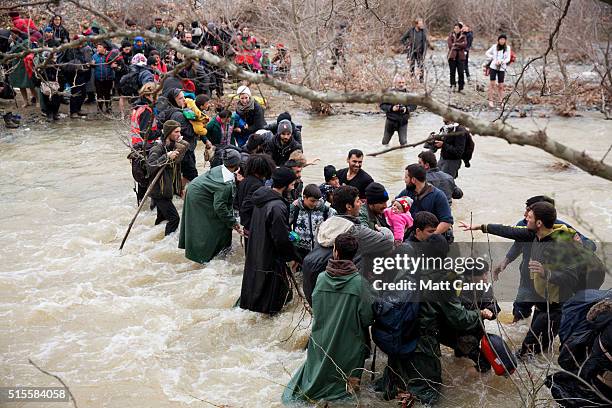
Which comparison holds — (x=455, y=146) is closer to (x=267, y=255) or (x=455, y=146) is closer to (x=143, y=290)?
(x=267, y=255)

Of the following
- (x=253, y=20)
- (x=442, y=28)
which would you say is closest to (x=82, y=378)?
(x=253, y=20)

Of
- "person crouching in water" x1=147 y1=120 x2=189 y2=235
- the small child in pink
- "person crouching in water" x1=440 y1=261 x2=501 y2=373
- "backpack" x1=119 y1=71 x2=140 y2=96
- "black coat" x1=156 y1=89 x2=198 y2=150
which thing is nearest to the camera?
"person crouching in water" x1=440 y1=261 x2=501 y2=373

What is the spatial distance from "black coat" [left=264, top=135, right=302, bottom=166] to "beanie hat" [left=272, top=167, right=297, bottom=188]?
196 cm

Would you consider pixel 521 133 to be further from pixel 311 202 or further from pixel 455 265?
pixel 311 202

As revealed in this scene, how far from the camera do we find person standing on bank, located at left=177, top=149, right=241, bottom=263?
784 cm

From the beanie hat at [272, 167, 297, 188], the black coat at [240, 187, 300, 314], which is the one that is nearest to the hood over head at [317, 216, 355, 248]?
the black coat at [240, 187, 300, 314]

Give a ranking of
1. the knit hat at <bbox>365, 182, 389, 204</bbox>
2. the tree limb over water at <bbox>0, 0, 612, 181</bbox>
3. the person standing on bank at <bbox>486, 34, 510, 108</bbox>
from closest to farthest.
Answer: the tree limb over water at <bbox>0, 0, 612, 181</bbox> < the knit hat at <bbox>365, 182, 389, 204</bbox> < the person standing on bank at <bbox>486, 34, 510, 108</bbox>

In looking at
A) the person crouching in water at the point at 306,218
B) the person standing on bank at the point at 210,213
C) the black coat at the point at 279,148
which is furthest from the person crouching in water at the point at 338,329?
the black coat at the point at 279,148

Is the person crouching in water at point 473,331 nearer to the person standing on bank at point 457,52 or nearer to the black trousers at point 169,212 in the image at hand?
the black trousers at point 169,212

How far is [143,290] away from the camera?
26.6 ft

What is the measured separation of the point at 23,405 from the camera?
5.91 metres

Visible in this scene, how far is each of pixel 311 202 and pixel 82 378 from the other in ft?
8.73

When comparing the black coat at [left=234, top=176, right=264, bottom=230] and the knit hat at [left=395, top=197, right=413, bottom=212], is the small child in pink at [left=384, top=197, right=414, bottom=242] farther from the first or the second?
the black coat at [left=234, top=176, right=264, bottom=230]

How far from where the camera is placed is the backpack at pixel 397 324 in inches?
202
